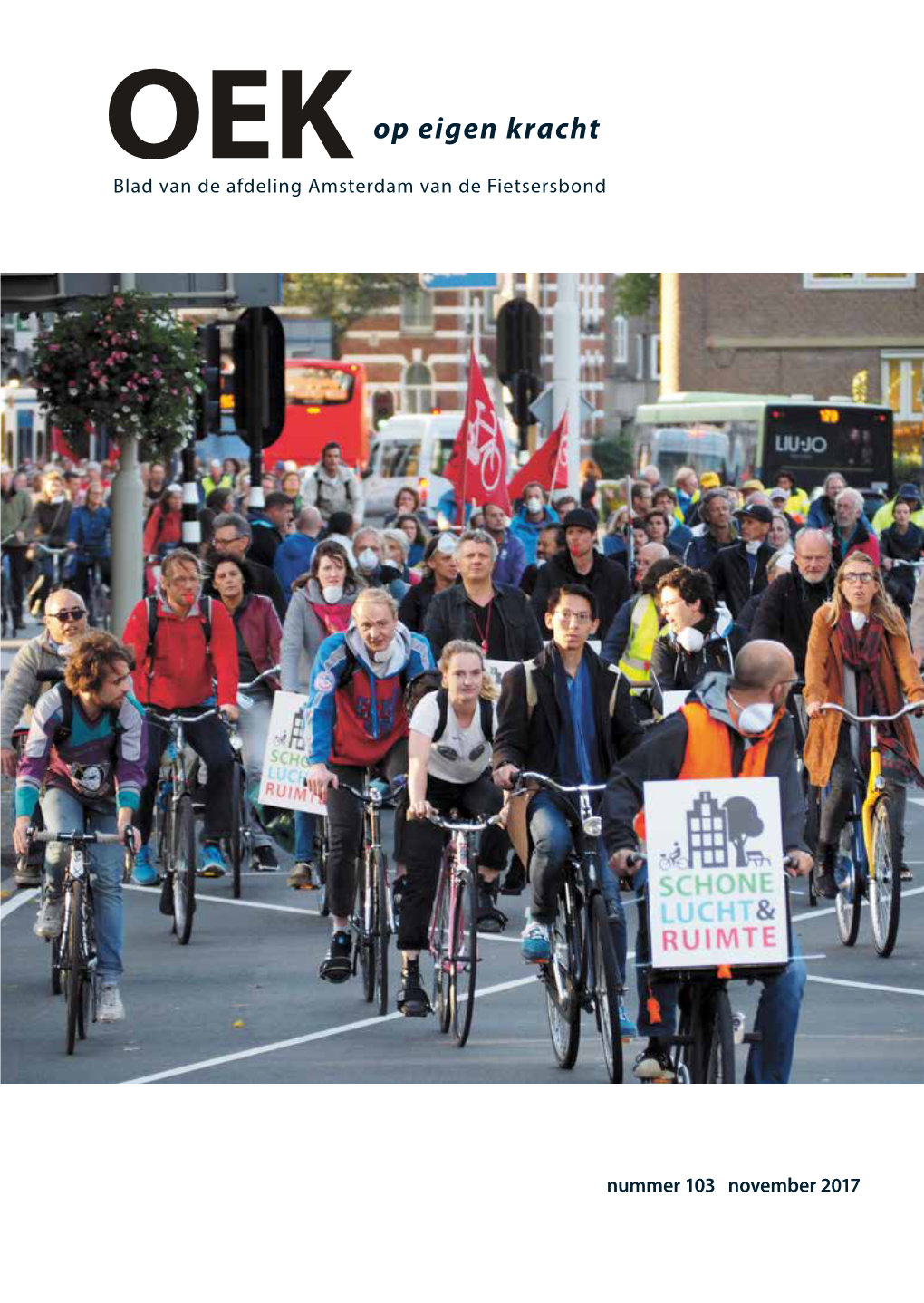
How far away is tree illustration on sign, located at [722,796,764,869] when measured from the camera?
769cm

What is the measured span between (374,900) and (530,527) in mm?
13641

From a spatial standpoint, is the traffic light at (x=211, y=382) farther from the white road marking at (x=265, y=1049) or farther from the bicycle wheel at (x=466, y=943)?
the bicycle wheel at (x=466, y=943)

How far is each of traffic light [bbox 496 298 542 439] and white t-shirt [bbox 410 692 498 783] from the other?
15909 mm

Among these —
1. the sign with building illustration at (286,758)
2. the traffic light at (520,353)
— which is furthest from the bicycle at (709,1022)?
the traffic light at (520,353)

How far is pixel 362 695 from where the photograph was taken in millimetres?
11117

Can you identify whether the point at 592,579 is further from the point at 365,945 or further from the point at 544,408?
the point at 544,408

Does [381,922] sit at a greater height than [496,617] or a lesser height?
lesser

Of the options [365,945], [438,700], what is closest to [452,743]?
[438,700]

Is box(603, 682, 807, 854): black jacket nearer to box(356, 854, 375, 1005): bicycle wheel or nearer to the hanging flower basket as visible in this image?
box(356, 854, 375, 1005): bicycle wheel

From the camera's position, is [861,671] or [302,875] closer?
[861,671]
